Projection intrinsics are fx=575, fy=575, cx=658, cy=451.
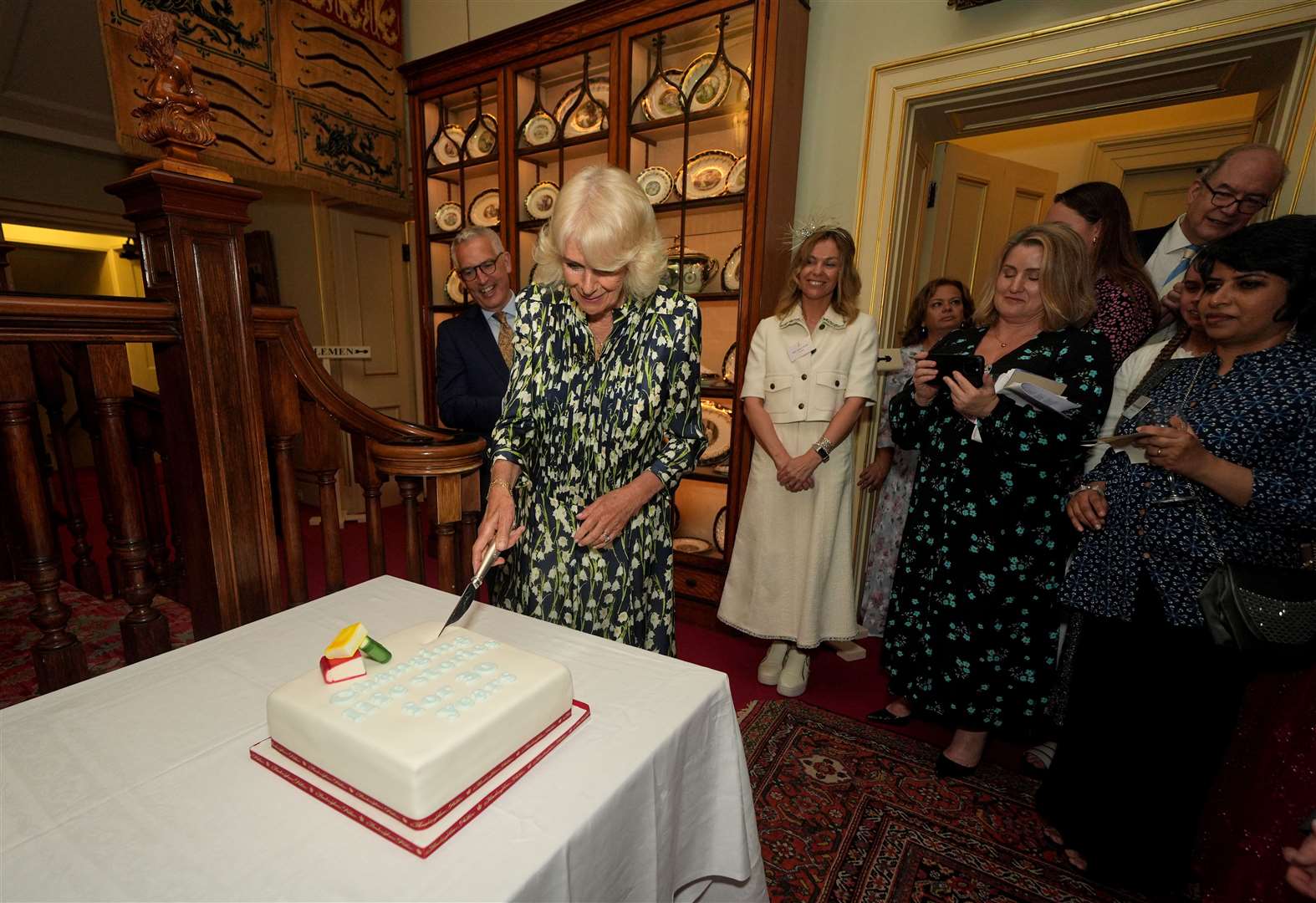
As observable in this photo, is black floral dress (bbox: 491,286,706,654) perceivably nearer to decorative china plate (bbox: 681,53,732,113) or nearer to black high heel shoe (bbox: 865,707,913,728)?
black high heel shoe (bbox: 865,707,913,728)

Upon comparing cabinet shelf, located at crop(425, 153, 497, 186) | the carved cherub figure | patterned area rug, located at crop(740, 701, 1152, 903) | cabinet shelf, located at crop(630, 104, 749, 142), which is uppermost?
cabinet shelf, located at crop(630, 104, 749, 142)

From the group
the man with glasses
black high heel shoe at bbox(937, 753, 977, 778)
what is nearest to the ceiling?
the man with glasses

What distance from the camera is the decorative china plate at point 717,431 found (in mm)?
2715

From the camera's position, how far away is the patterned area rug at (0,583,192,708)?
4.39 ft

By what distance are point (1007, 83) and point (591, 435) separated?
7.14 feet

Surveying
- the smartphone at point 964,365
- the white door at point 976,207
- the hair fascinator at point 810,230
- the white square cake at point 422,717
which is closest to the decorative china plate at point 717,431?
the hair fascinator at point 810,230

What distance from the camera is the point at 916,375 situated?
173 centimetres

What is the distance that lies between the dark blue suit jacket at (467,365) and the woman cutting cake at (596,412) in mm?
1064

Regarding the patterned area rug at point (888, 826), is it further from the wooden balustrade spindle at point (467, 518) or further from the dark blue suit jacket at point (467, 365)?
the dark blue suit jacket at point (467, 365)

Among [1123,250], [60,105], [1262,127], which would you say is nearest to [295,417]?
[1123,250]

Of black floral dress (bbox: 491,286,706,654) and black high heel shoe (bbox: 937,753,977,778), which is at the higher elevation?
black floral dress (bbox: 491,286,706,654)

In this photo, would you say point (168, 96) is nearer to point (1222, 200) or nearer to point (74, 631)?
point (74, 631)

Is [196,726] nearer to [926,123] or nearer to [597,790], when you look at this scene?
[597,790]

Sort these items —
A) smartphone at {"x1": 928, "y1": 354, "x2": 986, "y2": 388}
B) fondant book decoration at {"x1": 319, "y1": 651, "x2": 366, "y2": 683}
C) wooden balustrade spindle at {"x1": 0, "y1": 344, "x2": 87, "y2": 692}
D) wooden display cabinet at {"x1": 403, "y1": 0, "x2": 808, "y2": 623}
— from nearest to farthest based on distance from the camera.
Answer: fondant book decoration at {"x1": 319, "y1": 651, "x2": 366, "y2": 683} < wooden balustrade spindle at {"x1": 0, "y1": 344, "x2": 87, "y2": 692} < smartphone at {"x1": 928, "y1": 354, "x2": 986, "y2": 388} < wooden display cabinet at {"x1": 403, "y1": 0, "x2": 808, "y2": 623}
